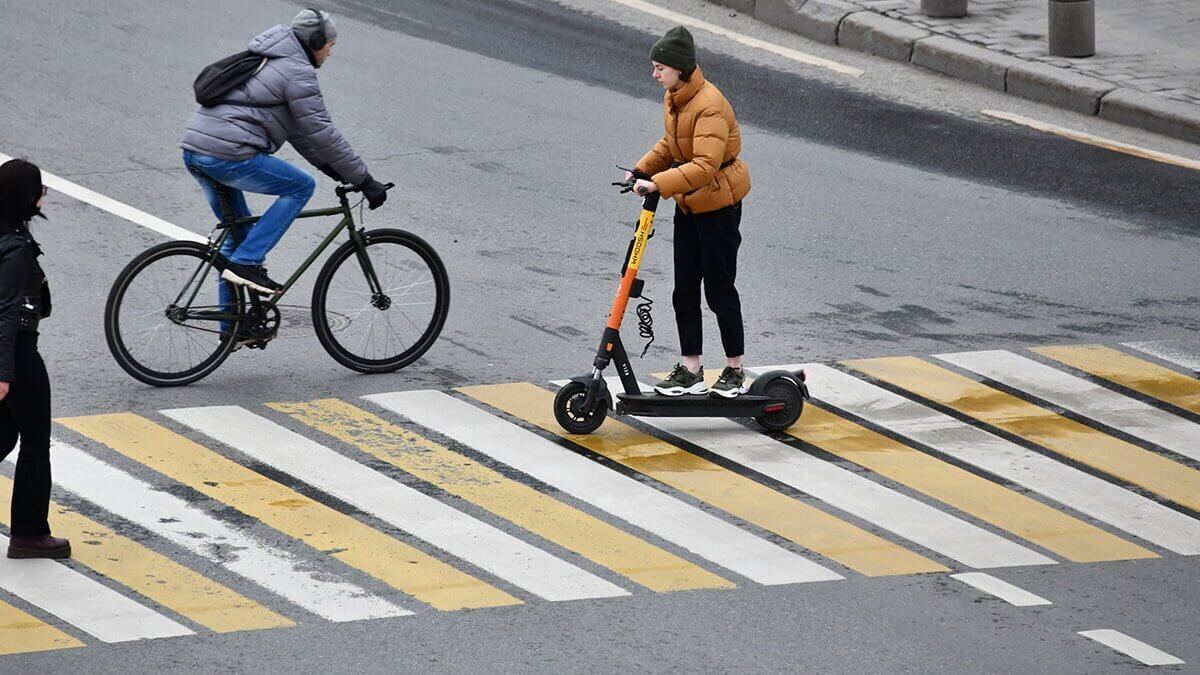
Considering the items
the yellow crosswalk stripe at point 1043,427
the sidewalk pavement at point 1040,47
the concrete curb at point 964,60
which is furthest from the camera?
the concrete curb at point 964,60

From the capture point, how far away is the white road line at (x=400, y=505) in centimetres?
781

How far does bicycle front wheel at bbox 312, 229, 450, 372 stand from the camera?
33.7ft

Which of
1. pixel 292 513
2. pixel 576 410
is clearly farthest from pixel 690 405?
pixel 292 513

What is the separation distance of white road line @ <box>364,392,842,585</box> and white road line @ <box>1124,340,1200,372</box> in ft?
11.6

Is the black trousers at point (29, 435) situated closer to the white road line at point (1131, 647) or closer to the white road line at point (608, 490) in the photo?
the white road line at point (608, 490)

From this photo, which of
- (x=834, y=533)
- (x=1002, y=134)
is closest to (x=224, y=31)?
(x=1002, y=134)

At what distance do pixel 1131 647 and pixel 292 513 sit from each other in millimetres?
3439

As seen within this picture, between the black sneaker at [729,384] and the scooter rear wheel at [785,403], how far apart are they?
17 centimetres

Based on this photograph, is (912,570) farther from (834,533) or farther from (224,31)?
(224,31)

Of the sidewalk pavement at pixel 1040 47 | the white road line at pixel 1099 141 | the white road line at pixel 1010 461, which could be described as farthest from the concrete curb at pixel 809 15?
Answer: the white road line at pixel 1010 461

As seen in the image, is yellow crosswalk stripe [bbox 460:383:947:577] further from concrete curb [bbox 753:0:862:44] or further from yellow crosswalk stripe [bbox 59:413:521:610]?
concrete curb [bbox 753:0:862:44]

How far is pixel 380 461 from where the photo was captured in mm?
9047

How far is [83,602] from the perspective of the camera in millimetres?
7500

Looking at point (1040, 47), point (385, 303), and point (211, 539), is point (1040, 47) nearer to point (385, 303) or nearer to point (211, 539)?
point (385, 303)
